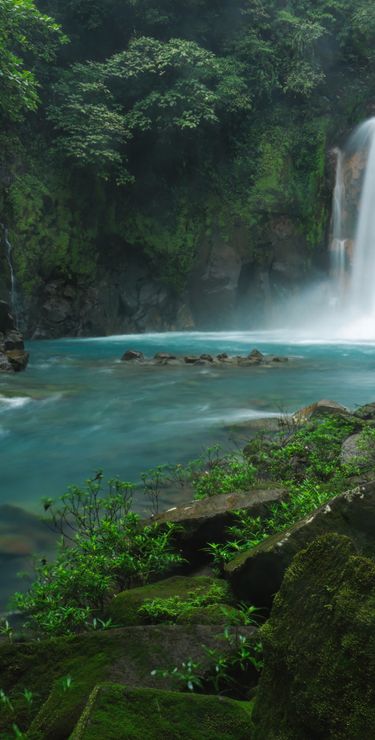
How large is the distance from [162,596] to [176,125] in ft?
67.9

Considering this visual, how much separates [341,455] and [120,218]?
19315 millimetres

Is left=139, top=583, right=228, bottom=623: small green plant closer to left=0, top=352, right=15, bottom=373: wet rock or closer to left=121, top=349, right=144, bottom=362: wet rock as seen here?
left=0, top=352, right=15, bottom=373: wet rock

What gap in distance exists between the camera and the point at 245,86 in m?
22.3

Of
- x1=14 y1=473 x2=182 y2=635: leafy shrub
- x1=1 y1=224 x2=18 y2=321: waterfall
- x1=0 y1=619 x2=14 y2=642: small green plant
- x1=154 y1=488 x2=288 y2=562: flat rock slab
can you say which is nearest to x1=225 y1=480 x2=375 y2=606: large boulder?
x1=14 y1=473 x2=182 y2=635: leafy shrub

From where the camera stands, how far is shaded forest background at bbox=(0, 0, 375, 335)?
20.6 meters

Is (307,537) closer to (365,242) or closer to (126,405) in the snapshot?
(126,405)

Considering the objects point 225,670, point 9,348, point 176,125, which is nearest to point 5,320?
point 9,348

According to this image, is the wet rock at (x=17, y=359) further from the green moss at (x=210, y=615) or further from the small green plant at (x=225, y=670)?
the small green plant at (x=225, y=670)

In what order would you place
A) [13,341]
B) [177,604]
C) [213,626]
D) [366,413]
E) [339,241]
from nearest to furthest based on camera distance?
[213,626], [177,604], [366,413], [13,341], [339,241]

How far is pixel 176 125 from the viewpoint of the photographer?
21469 mm

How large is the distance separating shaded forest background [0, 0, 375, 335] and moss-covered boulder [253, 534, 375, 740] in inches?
771

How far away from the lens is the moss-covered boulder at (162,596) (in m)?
2.91

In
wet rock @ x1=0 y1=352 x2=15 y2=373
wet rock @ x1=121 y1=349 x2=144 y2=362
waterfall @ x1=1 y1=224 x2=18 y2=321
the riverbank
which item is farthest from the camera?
waterfall @ x1=1 y1=224 x2=18 y2=321

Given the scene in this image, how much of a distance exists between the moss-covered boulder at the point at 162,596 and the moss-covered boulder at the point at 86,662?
1.54ft
